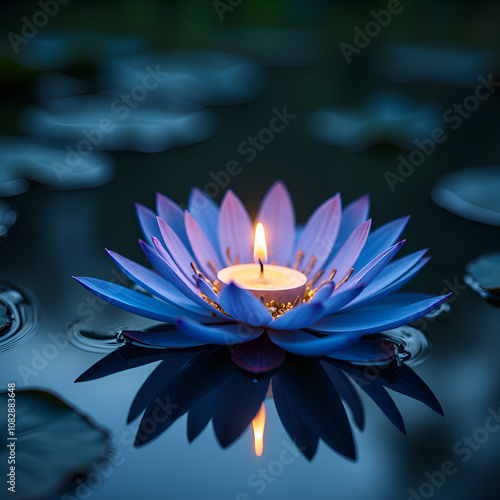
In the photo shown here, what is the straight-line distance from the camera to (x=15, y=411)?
0.77 m

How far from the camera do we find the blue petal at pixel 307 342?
0.74 meters

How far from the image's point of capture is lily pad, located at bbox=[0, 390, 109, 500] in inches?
26.2

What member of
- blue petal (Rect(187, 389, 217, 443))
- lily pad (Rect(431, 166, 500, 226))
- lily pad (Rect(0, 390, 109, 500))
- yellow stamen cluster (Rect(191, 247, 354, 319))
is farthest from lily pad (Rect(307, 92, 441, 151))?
lily pad (Rect(0, 390, 109, 500))

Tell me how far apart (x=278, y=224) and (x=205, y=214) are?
0.47 ft

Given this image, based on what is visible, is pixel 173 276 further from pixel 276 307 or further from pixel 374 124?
pixel 374 124

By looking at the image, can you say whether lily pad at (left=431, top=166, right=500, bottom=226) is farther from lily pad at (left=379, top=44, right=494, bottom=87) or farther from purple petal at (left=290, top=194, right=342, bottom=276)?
lily pad at (left=379, top=44, right=494, bottom=87)

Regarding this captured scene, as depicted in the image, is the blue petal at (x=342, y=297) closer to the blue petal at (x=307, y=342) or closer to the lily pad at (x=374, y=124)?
the blue petal at (x=307, y=342)

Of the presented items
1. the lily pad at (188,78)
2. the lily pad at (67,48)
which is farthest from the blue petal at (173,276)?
the lily pad at (67,48)

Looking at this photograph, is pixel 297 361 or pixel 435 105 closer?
pixel 297 361

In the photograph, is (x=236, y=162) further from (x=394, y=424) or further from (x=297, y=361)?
(x=394, y=424)

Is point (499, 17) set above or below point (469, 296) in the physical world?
above

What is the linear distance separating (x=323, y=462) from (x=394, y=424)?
0.14m

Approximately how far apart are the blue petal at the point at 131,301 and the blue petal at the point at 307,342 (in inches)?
6.4

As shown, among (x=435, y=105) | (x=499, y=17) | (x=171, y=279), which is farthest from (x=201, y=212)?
(x=499, y=17)
